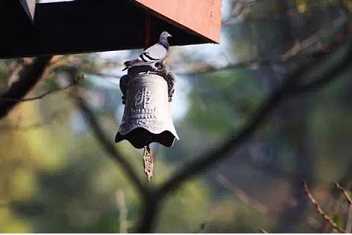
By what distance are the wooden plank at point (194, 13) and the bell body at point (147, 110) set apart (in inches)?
5.4

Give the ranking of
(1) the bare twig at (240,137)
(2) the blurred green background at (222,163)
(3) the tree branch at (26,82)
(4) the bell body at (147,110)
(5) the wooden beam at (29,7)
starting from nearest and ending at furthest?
1. (4) the bell body at (147,110)
2. (5) the wooden beam at (29,7)
3. (3) the tree branch at (26,82)
4. (1) the bare twig at (240,137)
5. (2) the blurred green background at (222,163)

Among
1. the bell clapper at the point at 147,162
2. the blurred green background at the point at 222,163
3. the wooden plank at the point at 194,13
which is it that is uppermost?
the wooden plank at the point at 194,13

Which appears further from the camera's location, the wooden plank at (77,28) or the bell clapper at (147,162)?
the wooden plank at (77,28)

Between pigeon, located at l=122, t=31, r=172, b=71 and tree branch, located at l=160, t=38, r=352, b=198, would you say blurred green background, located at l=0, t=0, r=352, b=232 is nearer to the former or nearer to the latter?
tree branch, located at l=160, t=38, r=352, b=198

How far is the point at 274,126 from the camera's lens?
817 cm

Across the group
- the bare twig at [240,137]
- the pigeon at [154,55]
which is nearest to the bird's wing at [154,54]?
the pigeon at [154,55]

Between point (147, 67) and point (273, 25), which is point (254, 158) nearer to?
point (273, 25)

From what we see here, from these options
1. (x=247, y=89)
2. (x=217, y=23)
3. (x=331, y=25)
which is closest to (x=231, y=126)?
(x=247, y=89)

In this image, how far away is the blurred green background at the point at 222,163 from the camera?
5711 mm

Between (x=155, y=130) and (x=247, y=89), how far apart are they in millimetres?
5532

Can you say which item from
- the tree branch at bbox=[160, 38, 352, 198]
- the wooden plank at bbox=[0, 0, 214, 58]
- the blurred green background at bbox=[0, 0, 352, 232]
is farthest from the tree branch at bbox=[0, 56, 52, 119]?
the tree branch at bbox=[160, 38, 352, 198]

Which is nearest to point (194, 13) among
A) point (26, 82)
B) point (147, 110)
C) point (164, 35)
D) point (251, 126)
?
point (164, 35)

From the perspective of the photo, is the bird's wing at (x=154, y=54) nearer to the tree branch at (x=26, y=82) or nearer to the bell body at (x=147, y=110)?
the bell body at (x=147, y=110)

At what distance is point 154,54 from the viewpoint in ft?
7.31
